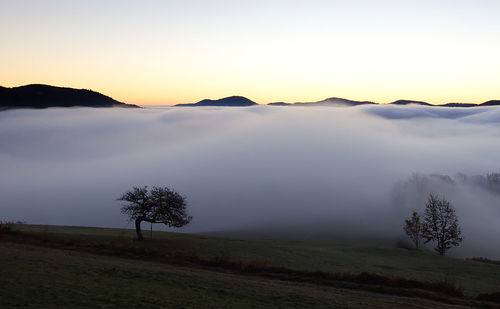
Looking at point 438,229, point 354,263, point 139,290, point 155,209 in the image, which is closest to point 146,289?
point 139,290

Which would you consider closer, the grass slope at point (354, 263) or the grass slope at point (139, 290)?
the grass slope at point (139, 290)

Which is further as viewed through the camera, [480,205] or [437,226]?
[480,205]

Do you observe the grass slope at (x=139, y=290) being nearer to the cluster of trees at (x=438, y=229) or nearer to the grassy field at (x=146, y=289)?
the grassy field at (x=146, y=289)

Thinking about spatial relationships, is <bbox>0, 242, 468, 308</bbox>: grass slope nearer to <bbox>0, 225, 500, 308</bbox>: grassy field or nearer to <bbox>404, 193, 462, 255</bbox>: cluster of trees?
<bbox>0, 225, 500, 308</bbox>: grassy field

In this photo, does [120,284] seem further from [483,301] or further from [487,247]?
[487,247]

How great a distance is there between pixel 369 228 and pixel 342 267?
86.1 metres

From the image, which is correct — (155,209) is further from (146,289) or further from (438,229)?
(438,229)

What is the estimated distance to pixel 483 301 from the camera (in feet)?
82.1

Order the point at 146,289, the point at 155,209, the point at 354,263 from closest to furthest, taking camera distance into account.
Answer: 1. the point at 146,289
2. the point at 354,263
3. the point at 155,209

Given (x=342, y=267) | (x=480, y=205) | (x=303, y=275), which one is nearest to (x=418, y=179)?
(x=480, y=205)

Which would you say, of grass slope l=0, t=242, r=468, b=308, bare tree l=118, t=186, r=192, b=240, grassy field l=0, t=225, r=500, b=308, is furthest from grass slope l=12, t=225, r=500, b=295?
grass slope l=0, t=242, r=468, b=308

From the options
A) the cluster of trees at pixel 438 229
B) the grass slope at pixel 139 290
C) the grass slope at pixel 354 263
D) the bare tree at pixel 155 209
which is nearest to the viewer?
the grass slope at pixel 139 290

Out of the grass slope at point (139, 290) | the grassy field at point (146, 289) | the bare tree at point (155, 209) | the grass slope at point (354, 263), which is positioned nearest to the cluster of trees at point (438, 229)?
the grass slope at point (354, 263)

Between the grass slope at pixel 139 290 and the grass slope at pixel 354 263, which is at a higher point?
the grass slope at pixel 139 290
